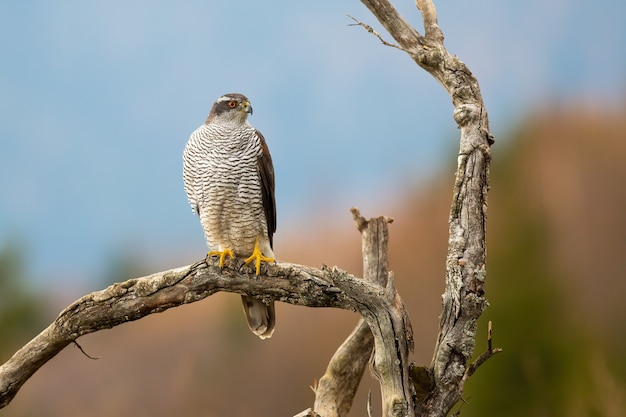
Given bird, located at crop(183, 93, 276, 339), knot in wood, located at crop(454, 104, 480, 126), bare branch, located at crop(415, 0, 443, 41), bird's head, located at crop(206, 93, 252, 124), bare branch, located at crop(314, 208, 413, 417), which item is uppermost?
bare branch, located at crop(415, 0, 443, 41)

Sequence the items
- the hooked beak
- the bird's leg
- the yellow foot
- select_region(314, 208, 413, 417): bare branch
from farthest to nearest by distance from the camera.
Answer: select_region(314, 208, 413, 417): bare branch < the hooked beak < the yellow foot < the bird's leg

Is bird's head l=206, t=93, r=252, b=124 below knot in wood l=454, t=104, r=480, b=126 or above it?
above

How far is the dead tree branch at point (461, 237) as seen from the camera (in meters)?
4.12

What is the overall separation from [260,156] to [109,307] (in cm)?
125

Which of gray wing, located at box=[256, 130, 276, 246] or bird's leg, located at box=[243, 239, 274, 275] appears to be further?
gray wing, located at box=[256, 130, 276, 246]

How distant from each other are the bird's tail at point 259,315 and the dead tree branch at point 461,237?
Answer: 1.05 m

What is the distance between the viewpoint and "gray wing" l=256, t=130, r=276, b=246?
4.54m

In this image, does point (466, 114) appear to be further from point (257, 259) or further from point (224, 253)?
point (224, 253)

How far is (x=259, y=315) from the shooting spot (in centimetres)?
467

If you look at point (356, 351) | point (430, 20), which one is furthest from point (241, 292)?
point (430, 20)

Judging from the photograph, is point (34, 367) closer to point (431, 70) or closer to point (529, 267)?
point (431, 70)

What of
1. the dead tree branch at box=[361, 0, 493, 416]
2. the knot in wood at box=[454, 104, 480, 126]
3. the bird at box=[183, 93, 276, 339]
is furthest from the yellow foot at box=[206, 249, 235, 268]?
the knot in wood at box=[454, 104, 480, 126]

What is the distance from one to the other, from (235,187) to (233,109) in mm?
492

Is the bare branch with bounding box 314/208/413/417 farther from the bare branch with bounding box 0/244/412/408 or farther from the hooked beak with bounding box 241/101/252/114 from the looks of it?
the hooked beak with bounding box 241/101/252/114
